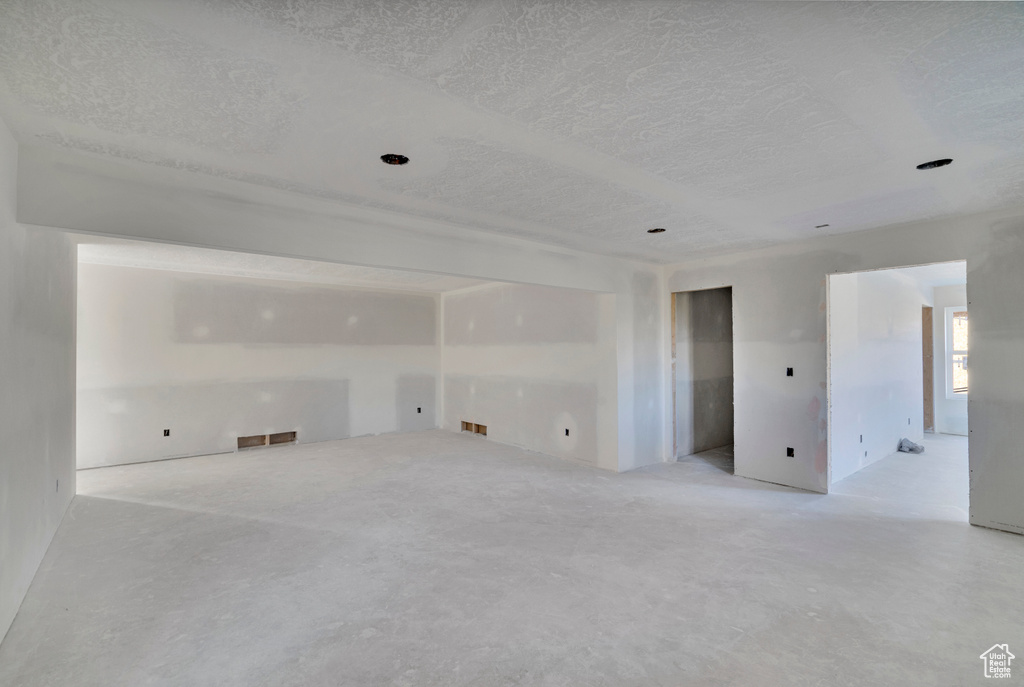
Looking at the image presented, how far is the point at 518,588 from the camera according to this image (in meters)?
2.70

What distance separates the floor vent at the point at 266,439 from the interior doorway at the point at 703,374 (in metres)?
5.39

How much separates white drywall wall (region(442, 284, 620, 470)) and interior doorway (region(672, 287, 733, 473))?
3.41 ft

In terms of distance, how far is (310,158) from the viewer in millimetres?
2520

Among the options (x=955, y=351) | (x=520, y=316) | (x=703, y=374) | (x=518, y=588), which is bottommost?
(x=518, y=588)

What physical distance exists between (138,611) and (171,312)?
4.68 meters

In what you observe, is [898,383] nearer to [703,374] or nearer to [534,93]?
[703,374]

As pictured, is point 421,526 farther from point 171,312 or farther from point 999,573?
point 171,312

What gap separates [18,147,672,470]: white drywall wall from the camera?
2.54 metres

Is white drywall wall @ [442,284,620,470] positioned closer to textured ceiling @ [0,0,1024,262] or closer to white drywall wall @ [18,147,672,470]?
white drywall wall @ [18,147,672,470]

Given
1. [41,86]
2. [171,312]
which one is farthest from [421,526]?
[171,312]

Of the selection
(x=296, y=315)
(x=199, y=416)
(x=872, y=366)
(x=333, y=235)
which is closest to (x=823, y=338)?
(x=872, y=366)

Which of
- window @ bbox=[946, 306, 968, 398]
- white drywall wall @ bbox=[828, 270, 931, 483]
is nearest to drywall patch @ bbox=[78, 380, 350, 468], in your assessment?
white drywall wall @ bbox=[828, 270, 931, 483]

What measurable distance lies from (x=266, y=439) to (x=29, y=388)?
164 inches

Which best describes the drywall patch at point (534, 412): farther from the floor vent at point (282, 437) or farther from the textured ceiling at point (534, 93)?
the textured ceiling at point (534, 93)
